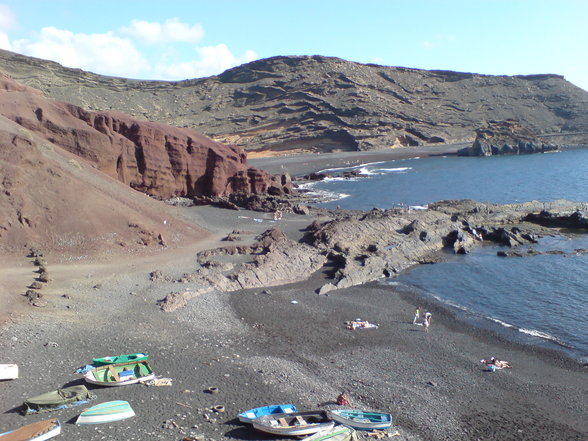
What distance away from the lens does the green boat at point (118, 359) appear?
17.8 metres

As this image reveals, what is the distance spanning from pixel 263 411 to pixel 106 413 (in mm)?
4592

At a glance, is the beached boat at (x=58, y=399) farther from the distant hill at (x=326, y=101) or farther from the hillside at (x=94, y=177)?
the distant hill at (x=326, y=101)

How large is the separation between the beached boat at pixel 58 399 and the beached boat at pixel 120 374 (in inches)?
23.1

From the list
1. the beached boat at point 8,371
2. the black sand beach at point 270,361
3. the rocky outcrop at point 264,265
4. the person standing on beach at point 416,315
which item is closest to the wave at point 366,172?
the rocky outcrop at point 264,265

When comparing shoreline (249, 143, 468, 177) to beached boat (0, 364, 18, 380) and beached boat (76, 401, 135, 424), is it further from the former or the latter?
beached boat (76, 401, 135, 424)

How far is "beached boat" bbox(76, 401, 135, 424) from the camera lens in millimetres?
14367

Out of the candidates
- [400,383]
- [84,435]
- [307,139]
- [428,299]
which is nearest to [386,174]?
[307,139]

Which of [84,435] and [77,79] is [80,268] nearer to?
[84,435]

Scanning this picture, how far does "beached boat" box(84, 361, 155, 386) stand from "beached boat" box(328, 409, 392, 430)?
6518 millimetres

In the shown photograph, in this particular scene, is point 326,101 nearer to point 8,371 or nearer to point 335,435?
point 8,371

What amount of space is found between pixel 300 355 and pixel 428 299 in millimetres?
11320

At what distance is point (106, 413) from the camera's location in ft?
48.0

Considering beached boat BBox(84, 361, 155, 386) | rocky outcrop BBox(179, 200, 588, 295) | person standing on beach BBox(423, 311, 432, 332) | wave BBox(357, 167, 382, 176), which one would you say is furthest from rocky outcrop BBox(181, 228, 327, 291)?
wave BBox(357, 167, 382, 176)

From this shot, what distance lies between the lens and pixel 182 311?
79.4 feet
